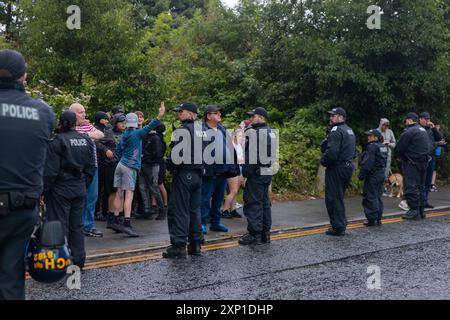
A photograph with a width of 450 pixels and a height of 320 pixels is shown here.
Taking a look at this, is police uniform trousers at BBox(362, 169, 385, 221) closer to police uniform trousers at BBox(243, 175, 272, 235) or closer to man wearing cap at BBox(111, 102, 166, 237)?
police uniform trousers at BBox(243, 175, 272, 235)

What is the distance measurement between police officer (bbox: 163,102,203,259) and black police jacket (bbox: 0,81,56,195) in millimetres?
3466

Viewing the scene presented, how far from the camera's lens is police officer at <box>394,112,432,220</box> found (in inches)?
461

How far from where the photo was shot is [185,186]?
770cm

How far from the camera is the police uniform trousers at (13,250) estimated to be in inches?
157

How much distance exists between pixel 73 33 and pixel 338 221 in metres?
9.03

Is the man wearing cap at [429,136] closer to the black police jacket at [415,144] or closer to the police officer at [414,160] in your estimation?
the police officer at [414,160]

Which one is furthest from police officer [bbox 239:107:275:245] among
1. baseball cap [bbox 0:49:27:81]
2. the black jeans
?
baseball cap [bbox 0:49:27:81]

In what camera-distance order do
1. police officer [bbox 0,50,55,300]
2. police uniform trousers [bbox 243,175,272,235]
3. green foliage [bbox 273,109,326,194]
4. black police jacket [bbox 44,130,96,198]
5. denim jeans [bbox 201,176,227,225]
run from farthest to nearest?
green foliage [bbox 273,109,326,194] < denim jeans [bbox 201,176,227,225] < police uniform trousers [bbox 243,175,272,235] < black police jacket [bbox 44,130,96,198] < police officer [bbox 0,50,55,300]

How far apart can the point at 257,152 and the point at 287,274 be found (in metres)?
2.43

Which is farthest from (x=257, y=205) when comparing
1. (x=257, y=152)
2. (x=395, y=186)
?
(x=395, y=186)

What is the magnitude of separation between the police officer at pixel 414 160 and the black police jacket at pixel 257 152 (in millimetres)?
4325
